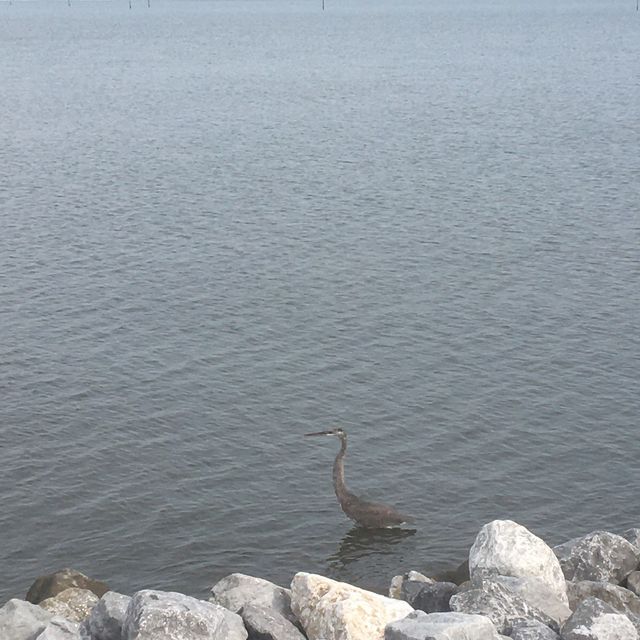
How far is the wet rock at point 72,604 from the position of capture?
23125 millimetres

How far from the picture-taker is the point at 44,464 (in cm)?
3425

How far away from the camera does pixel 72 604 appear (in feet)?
77.3

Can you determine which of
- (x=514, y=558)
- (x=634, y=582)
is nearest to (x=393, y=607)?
(x=514, y=558)

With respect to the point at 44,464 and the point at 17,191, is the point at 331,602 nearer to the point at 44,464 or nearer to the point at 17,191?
the point at 44,464

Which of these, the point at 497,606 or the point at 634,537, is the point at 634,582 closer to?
the point at 634,537

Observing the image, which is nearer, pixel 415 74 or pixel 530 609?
pixel 530 609

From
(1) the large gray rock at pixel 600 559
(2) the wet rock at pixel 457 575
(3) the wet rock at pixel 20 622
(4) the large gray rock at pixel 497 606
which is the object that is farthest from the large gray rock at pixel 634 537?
(3) the wet rock at pixel 20 622

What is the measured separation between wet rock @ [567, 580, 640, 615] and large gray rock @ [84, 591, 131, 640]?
28.0ft

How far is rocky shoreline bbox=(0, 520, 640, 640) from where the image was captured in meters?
18.5

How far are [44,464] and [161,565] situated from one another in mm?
6893

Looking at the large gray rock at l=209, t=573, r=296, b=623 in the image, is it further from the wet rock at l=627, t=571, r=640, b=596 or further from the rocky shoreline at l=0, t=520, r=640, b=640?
the wet rock at l=627, t=571, r=640, b=596

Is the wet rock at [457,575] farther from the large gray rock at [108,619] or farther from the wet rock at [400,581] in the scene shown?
the large gray rock at [108,619]

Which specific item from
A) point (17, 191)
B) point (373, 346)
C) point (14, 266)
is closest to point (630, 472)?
point (373, 346)

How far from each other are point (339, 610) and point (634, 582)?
7.52 m
